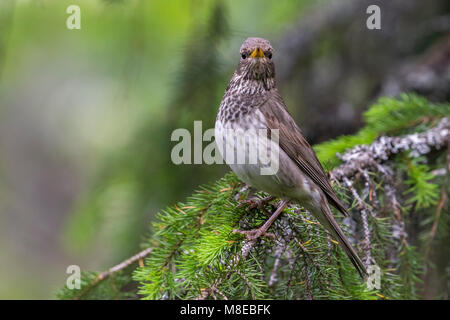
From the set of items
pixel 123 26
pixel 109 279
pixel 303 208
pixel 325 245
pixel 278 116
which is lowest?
pixel 109 279

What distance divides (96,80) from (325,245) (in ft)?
16.0

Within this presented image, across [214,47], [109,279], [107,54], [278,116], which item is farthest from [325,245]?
[107,54]

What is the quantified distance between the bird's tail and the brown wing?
15 cm

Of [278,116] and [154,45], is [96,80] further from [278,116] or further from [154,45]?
Result: [278,116]

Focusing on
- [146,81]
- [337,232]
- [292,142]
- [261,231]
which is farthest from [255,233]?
[146,81]

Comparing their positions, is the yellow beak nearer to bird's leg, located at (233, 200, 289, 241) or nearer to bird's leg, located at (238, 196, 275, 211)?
bird's leg, located at (238, 196, 275, 211)

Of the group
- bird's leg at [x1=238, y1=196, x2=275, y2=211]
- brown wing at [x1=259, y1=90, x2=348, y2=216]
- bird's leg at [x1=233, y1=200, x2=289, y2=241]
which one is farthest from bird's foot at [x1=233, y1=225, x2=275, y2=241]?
brown wing at [x1=259, y1=90, x2=348, y2=216]

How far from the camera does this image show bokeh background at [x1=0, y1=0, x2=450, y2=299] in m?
3.90

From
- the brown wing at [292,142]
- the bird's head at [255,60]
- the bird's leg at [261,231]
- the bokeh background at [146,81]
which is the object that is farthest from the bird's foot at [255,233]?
the bokeh background at [146,81]

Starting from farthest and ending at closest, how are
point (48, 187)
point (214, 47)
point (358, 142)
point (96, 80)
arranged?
1. point (48, 187)
2. point (96, 80)
3. point (214, 47)
4. point (358, 142)

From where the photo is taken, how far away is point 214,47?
3.81 metres

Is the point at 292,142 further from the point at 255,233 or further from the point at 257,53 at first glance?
the point at 255,233

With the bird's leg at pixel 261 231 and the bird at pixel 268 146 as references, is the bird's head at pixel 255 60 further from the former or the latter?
the bird's leg at pixel 261 231

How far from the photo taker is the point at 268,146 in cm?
290
